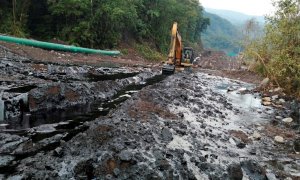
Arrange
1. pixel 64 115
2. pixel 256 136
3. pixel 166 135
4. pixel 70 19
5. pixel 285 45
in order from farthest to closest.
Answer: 1. pixel 70 19
2. pixel 285 45
3. pixel 256 136
4. pixel 64 115
5. pixel 166 135

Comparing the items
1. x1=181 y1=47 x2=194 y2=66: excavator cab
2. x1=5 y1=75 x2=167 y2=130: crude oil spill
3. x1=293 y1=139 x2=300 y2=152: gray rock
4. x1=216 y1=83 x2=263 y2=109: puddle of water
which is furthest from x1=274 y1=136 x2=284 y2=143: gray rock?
x1=181 y1=47 x2=194 y2=66: excavator cab

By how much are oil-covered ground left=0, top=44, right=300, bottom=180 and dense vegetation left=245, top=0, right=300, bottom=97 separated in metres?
5.00

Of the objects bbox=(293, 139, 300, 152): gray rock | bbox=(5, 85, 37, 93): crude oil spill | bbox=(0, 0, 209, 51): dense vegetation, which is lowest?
bbox=(293, 139, 300, 152): gray rock

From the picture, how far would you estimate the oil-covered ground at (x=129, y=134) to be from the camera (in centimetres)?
624

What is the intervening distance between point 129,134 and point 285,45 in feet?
51.2

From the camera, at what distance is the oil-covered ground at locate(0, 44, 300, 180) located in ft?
20.5

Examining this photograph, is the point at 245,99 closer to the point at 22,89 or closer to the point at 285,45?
the point at 285,45

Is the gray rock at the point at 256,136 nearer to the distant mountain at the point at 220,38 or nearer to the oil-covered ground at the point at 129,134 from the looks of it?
the oil-covered ground at the point at 129,134

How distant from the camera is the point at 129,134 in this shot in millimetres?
7875

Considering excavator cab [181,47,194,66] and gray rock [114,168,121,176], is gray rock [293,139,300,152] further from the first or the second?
excavator cab [181,47,194,66]

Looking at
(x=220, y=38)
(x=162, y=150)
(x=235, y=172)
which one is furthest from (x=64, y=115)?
(x=220, y=38)

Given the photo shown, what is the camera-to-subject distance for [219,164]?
7.43m

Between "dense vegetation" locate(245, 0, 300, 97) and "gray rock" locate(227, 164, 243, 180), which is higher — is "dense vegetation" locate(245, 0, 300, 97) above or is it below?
above

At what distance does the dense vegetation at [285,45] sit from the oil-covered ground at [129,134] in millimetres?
4996
